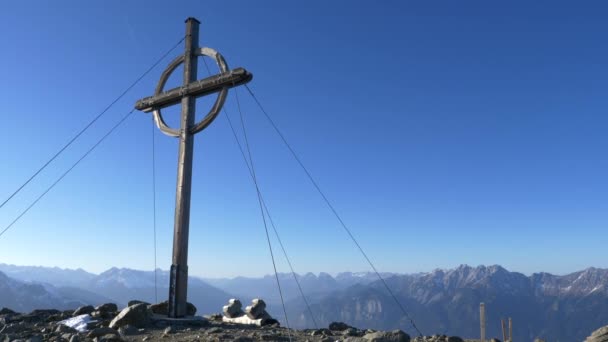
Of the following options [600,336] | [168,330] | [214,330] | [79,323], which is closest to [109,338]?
[168,330]

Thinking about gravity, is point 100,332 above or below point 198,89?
below

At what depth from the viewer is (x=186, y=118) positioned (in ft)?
57.5

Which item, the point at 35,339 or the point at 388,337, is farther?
the point at 35,339

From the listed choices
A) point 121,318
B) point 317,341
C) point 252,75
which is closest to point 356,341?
point 317,341

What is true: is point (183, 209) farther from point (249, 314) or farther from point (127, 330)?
point (249, 314)

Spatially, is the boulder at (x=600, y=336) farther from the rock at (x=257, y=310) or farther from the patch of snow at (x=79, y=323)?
the patch of snow at (x=79, y=323)

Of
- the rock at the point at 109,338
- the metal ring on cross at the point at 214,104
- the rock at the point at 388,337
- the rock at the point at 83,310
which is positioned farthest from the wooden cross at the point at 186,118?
the rock at the point at 388,337

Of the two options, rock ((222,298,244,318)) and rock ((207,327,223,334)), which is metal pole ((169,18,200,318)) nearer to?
rock ((207,327,223,334))

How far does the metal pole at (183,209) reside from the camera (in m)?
16.2

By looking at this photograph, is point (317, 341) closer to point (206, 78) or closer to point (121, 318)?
point (121, 318)

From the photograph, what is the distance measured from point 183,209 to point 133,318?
4.06m

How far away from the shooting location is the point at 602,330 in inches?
450

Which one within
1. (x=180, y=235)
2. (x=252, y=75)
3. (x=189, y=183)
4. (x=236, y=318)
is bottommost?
(x=236, y=318)

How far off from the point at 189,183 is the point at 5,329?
7219mm
